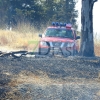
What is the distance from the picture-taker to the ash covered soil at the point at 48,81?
261 inches

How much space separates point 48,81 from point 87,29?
7.93 meters

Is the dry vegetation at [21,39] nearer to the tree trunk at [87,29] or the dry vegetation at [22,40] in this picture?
the dry vegetation at [22,40]

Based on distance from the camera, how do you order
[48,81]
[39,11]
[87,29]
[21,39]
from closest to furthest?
[48,81] → [87,29] → [21,39] → [39,11]

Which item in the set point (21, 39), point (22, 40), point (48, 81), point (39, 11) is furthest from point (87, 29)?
point (39, 11)

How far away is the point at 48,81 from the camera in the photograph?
7898mm

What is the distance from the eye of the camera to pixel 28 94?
6.62m

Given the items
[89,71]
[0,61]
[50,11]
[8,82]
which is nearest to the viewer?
[8,82]

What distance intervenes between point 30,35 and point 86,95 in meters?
18.1

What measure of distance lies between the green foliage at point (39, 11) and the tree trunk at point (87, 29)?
18.8 m

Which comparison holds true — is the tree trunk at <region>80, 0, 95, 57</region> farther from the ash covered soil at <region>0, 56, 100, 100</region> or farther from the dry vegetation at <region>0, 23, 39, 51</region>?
the dry vegetation at <region>0, 23, 39, 51</region>

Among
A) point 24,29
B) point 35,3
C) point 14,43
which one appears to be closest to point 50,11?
point 35,3

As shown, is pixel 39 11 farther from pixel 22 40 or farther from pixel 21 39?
pixel 22 40

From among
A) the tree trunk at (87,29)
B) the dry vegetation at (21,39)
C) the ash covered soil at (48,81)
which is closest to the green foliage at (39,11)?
the dry vegetation at (21,39)

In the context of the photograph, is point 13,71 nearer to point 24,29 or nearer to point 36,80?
point 36,80
